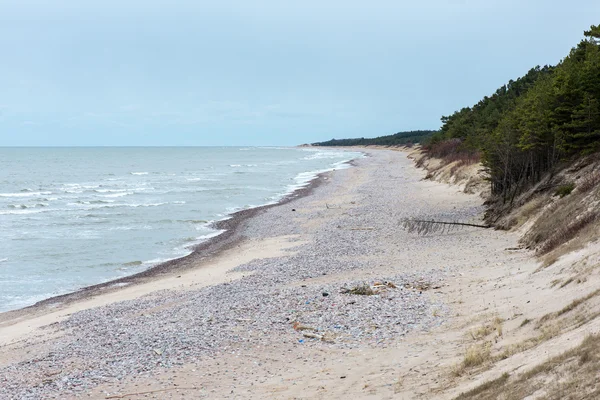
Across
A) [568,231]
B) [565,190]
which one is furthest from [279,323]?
[565,190]

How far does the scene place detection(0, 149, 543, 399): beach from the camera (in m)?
10.1

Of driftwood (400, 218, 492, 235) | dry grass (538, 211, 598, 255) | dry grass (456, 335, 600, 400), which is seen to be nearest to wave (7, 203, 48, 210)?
driftwood (400, 218, 492, 235)

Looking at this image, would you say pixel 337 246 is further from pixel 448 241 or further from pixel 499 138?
pixel 499 138

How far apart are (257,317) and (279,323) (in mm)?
798

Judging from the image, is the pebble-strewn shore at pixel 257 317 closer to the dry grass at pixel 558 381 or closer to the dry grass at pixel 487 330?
the dry grass at pixel 487 330

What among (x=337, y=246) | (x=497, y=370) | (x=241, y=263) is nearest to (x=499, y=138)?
(x=337, y=246)

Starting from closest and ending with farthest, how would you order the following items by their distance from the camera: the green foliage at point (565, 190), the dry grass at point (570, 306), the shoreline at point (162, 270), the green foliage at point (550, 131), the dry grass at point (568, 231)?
the dry grass at point (570, 306)
the dry grass at point (568, 231)
the shoreline at point (162, 270)
the green foliage at point (565, 190)
the green foliage at point (550, 131)

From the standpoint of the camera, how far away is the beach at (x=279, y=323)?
33.1 ft

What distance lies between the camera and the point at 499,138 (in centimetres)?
2875

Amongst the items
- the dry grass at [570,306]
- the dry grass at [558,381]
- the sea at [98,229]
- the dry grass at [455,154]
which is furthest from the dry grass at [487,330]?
the dry grass at [455,154]

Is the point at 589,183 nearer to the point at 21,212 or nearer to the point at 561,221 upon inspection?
the point at 561,221

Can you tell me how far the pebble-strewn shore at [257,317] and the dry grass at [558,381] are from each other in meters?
4.43

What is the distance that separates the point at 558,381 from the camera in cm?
633

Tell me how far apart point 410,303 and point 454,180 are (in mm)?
31854
